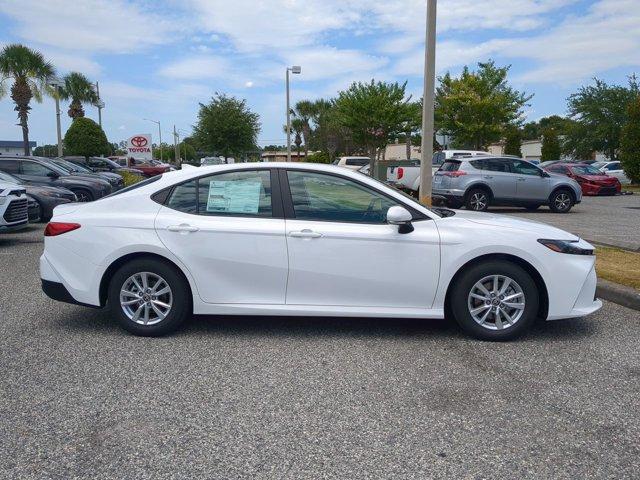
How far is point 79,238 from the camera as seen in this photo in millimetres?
5082

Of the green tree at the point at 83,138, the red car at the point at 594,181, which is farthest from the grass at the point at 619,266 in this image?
the green tree at the point at 83,138

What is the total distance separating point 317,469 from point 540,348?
2.66 meters

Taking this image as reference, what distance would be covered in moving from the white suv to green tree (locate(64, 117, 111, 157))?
83.6 feet

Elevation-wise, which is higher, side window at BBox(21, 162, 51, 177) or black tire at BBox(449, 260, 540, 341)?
side window at BBox(21, 162, 51, 177)

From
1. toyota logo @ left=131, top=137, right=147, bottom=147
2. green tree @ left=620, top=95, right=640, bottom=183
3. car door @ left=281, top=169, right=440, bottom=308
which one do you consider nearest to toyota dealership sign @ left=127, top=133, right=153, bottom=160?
toyota logo @ left=131, top=137, right=147, bottom=147

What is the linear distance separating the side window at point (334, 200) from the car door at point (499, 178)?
40.0 ft

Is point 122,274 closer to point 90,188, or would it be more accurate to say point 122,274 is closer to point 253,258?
point 253,258

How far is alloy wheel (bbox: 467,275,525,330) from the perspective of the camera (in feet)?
16.3

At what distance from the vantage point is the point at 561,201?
56.7 feet

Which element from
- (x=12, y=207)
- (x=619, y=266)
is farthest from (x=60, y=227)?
(x=619, y=266)

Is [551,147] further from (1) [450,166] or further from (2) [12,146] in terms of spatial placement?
(2) [12,146]

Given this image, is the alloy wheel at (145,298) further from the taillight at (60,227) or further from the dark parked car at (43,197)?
the dark parked car at (43,197)

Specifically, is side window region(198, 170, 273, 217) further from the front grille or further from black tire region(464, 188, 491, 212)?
black tire region(464, 188, 491, 212)

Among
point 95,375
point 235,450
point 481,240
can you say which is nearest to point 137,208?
point 95,375
